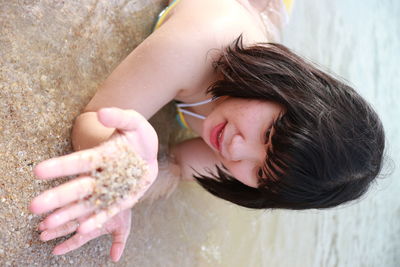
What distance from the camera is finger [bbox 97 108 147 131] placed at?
27.0 inches

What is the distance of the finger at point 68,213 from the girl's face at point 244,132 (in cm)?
44

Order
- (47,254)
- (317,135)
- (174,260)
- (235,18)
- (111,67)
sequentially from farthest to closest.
Result: (174,260), (111,67), (235,18), (47,254), (317,135)

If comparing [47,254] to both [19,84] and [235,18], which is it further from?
[235,18]

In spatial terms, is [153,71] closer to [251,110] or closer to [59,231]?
[251,110]

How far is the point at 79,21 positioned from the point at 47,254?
715mm

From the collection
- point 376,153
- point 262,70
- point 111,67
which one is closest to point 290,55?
point 262,70

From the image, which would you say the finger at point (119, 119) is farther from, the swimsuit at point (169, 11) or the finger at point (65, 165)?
the swimsuit at point (169, 11)

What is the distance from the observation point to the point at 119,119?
71cm

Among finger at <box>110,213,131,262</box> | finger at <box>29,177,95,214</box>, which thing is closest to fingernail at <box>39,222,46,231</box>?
finger at <box>110,213,131,262</box>

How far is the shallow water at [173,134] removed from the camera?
100 centimetres

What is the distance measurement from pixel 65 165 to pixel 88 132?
368 millimetres

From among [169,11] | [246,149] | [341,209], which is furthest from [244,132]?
[341,209]

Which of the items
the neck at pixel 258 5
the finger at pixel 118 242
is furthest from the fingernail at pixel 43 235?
the neck at pixel 258 5

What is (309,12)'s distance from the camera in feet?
7.47
